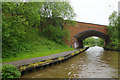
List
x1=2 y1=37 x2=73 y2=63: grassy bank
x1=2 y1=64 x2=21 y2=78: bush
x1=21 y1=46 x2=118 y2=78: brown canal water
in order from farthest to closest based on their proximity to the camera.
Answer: x1=2 y1=37 x2=73 y2=63: grassy bank < x1=21 y1=46 x2=118 y2=78: brown canal water < x1=2 y1=64 x2=21 y2=78: bush

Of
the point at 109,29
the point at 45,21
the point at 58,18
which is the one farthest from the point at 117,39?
the point at 45,21

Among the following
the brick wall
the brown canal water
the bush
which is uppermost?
the brick wall

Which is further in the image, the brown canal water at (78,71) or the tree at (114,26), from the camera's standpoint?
→ the tree at (114,26)

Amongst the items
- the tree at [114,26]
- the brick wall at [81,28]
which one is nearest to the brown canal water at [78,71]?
the brick wall at [81,28]

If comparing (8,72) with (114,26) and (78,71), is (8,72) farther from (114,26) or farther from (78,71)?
(114,26)

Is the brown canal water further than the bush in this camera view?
Yes

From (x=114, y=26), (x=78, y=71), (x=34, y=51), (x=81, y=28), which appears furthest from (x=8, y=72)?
(x=114, y=26)

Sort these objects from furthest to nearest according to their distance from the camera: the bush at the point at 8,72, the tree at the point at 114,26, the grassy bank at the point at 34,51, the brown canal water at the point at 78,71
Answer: the tree at the point at 114,26, the grassy bank at the point at 34,51, the brown canal water at the point at 78,71, the bush at the point at 8,72

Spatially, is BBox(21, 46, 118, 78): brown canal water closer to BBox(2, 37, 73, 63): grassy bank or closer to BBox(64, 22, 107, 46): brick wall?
BBox(2, 37, 73, 63): grassy bank

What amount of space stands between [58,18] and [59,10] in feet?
7.99

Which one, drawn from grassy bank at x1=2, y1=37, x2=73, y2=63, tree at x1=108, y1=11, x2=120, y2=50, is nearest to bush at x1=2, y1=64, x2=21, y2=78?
grassy bank at x1=2, y1=37, x2=73, y2=63

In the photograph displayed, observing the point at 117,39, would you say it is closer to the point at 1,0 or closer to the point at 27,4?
the point at 27,4

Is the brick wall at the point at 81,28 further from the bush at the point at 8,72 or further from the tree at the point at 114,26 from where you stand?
the bush at the point at 8,72

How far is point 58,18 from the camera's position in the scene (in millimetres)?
23562
